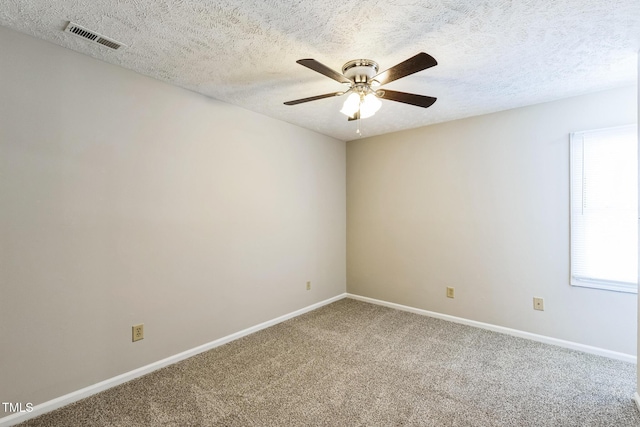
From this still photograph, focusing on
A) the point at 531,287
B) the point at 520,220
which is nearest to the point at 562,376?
the point at 531,287

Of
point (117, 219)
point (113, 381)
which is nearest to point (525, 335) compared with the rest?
point (113, 381)

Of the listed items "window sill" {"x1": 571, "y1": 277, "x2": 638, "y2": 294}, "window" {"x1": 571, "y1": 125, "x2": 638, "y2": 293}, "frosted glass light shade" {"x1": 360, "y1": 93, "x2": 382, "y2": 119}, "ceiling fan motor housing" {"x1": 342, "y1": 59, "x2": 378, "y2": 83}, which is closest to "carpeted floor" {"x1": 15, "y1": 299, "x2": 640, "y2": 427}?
"window sill" {"x1": 571, "y1": 277, "x2": 638, "y2": 294}

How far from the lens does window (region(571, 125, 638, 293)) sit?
2.47 m

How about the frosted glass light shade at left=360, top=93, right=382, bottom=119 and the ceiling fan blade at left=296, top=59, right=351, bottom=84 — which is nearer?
the ceiling fan blade at left=296, top=59, right=351, bottom=84

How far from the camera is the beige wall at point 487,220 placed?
2.69m

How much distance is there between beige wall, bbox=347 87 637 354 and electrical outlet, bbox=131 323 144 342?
108 inches

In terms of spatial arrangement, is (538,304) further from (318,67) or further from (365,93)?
(318,67)

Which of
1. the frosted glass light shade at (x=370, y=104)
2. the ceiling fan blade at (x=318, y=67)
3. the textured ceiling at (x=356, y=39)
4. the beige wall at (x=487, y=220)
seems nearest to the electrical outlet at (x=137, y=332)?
the textured ceiling at (x=356, y=39)

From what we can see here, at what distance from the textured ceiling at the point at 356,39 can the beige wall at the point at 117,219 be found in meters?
0.28

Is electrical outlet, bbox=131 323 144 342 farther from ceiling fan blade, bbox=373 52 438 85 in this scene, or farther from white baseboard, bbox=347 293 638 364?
white baseboard, bbox=347 293 638 364

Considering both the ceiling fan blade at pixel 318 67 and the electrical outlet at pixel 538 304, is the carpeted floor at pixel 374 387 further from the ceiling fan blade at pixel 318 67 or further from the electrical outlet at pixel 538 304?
the ceiling fan blade at pixel 318 67

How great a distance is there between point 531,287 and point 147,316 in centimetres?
350

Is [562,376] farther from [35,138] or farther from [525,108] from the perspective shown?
[35,138]

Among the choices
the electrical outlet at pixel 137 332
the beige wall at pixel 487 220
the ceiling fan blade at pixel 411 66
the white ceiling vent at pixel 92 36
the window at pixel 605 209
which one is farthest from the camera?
the beige wall at pixel 487 220
